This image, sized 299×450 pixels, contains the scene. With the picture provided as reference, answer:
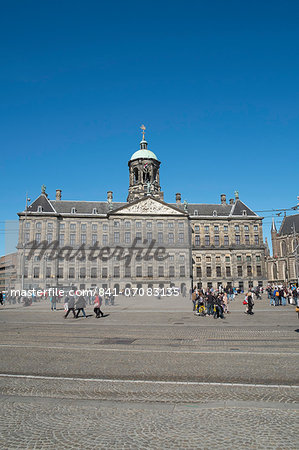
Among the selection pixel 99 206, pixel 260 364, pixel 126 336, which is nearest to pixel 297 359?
pixel 260 364

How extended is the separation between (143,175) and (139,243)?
13.8 meters

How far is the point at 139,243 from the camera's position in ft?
195

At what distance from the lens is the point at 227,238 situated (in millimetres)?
63938

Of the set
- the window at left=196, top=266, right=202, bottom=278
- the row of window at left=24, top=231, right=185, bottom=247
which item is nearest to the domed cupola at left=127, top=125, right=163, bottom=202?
the row of window at left=24, top=231, right=185, bottom=247

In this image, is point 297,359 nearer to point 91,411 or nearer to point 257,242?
point 91,411

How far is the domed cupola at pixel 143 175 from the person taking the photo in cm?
6438

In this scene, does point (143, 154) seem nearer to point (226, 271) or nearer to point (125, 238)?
point (125, 238)

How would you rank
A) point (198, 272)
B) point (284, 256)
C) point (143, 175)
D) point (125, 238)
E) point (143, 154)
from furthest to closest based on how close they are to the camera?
point (284, 256), point (143, 154), point (143, 175), point (198, 272), point (125, 238)

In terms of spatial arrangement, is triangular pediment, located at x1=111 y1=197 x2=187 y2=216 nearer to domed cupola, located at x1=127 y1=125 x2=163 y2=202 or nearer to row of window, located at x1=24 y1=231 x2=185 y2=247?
domed cupola, located at x1=127 y1=125 x2=163 y2=202

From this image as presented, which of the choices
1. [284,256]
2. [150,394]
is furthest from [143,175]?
[150,394]

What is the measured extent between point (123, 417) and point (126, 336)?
24.9 ft

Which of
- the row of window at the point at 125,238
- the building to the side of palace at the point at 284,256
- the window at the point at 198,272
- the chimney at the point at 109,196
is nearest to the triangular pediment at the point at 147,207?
the row of window at the point at 125,238

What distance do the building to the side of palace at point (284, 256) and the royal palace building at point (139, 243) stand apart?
1309 centimetres

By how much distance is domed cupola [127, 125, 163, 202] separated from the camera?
64.4 meters
